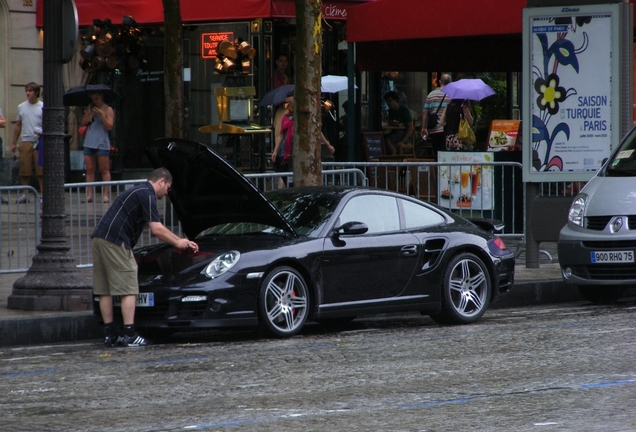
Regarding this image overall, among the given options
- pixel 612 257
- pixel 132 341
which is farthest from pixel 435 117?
pixel 132 341

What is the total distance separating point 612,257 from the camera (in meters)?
12.2

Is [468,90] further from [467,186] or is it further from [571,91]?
[571,91]

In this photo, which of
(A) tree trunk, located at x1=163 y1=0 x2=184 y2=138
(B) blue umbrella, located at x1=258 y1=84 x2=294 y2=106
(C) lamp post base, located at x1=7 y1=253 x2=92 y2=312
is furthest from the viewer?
(B) blue umbrella, located at x1=258 y1=84 x2=294 y2=106

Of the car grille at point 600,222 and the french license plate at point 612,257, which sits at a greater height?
the car grille at point 600,222

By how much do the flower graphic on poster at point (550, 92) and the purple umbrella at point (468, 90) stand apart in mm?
6882

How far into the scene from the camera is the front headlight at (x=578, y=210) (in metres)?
12.7

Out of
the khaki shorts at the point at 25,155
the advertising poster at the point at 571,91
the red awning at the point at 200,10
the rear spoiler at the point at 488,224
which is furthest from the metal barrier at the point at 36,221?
the red awning at the point at 200,10

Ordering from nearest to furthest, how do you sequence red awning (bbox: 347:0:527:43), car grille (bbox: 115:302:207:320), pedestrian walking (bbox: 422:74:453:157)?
car grille (bbox: 115:302:207:320) < red awning (bbox: 347:0:527:43) < pedestrian walking (bbox: 422:74:453:157)

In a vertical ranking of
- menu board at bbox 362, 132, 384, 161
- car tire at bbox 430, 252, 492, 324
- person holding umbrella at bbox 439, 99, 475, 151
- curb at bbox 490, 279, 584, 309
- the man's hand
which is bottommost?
curb at bbox 490, 279, 584, 309

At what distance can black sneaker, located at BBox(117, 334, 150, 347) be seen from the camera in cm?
1020

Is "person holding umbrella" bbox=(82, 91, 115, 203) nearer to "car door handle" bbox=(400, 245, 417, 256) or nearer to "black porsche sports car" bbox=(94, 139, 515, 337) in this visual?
"black porsche sports car" bbox=(94, 139, 515, 337)

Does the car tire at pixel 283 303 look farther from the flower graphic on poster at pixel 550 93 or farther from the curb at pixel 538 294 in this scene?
the flower graphic on poster at pixel 550 93

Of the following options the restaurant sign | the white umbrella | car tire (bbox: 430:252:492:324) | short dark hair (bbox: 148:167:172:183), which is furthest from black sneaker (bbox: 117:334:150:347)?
the restaurant sign

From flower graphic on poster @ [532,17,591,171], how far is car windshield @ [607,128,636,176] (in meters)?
1.69
